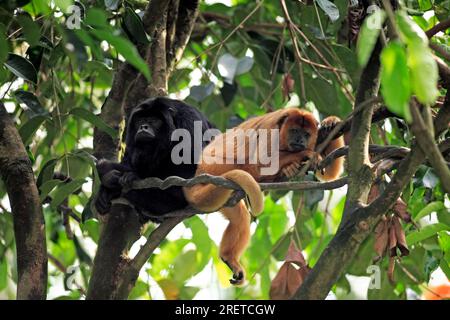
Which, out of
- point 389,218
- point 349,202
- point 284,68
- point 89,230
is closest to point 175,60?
point 284,68

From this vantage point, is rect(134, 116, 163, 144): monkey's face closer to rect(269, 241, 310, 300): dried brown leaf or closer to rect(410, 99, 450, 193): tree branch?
rect(269, 241, 310, 300): dried brown leaf

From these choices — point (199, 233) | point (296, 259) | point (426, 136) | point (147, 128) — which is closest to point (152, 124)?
point (147, 128)

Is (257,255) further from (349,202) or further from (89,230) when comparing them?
(349,202)

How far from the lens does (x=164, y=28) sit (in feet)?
15.9

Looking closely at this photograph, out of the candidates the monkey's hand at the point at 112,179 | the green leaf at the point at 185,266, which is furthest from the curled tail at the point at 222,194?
the green leaf at the point at 185,266

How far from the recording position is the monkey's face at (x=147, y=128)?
495 centimetres

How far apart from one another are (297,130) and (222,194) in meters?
0.97

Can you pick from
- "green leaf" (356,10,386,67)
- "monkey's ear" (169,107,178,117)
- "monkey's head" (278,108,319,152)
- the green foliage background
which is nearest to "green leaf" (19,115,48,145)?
the green foliage background

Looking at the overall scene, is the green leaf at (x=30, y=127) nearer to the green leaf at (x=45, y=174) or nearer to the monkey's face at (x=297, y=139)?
the green leaf at (x=45, y=174)

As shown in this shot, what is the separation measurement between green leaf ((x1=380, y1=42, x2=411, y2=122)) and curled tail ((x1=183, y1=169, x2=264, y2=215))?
2.14 metres

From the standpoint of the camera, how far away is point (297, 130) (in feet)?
16.7

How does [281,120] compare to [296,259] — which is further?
[281,120]

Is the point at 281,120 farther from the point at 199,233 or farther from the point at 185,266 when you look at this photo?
the point at 185,266

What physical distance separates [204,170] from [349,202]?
6.11 ft
